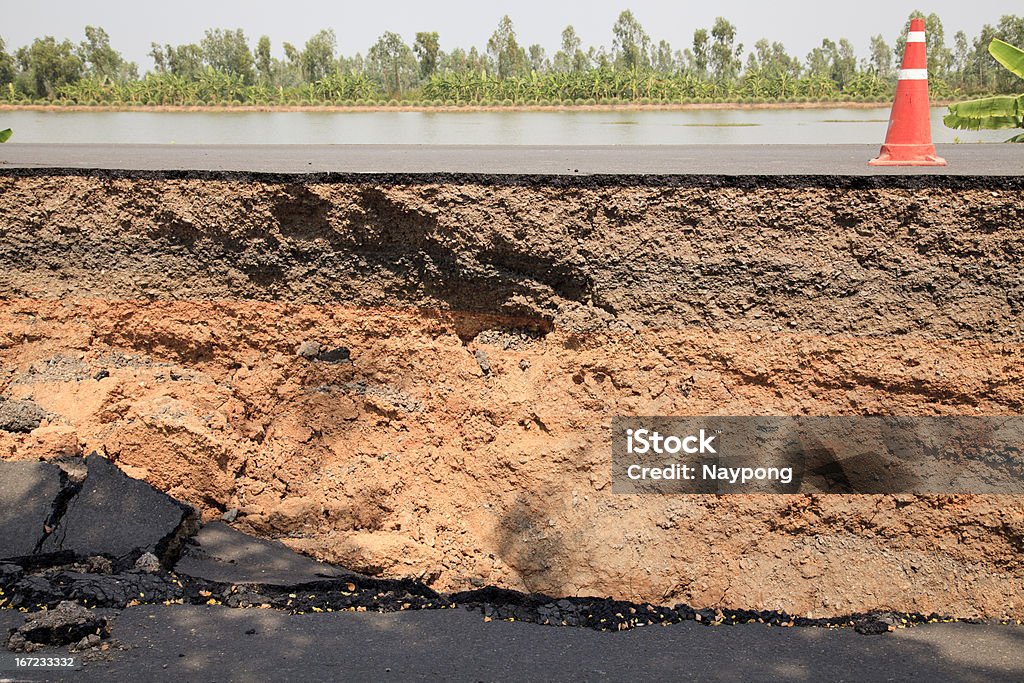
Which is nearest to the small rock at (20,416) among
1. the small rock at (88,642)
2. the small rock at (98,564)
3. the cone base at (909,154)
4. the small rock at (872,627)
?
the small rock at (98,564)

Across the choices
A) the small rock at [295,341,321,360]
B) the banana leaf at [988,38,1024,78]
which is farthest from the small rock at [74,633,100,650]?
the banana leaf at [988,38,1024,78]

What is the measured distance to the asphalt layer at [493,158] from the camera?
3.91 m

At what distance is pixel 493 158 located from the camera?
5.19 meters

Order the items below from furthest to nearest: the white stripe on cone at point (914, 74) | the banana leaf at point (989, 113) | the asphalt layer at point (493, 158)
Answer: the banana leaf at point (989, 113) → the white stripe on cone at point (914, 74) → the asphalt layer at point (493, 158)

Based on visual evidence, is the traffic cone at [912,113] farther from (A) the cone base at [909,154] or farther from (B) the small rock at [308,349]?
(B) the small rock at [308,349]

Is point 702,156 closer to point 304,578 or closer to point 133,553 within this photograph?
point 304,578

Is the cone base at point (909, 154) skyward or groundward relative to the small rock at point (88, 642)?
skyward

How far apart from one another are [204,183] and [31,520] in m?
1.53

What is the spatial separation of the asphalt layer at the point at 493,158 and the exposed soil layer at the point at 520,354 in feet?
0.82

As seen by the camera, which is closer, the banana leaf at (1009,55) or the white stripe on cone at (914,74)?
the white stripe on cone at (914,74)

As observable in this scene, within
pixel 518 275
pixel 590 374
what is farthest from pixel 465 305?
pixel 590 374

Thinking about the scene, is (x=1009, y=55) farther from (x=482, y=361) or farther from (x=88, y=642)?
(x=88, y=642)

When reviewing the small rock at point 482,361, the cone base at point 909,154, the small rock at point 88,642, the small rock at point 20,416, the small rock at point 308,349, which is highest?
the cone base at point 909,154

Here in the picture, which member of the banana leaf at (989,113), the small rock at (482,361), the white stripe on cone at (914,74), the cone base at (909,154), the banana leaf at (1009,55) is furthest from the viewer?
the banana leaf at (989,113)
